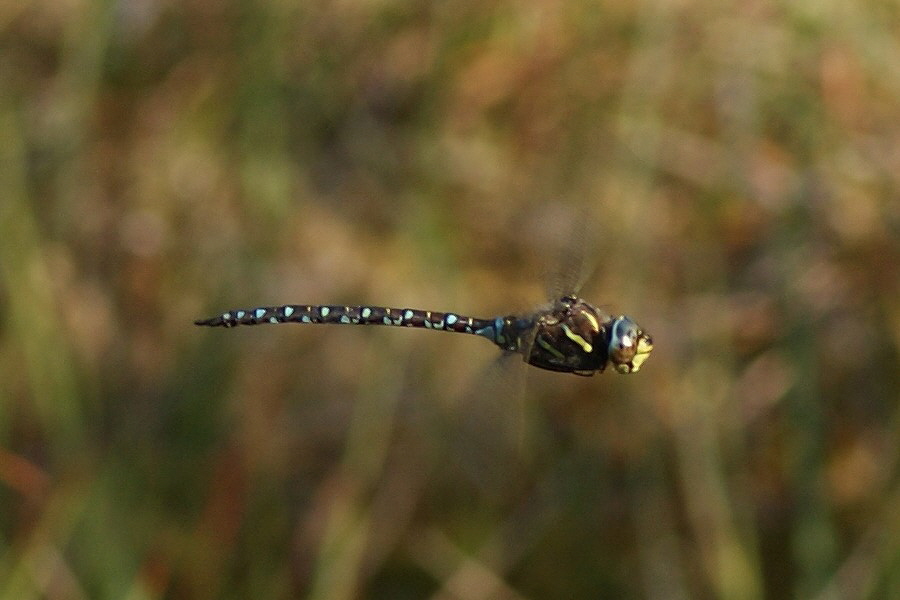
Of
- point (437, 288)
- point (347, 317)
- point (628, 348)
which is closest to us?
point (628, 348)

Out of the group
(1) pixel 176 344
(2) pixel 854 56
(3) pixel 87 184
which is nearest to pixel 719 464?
(2) pixel 854 56

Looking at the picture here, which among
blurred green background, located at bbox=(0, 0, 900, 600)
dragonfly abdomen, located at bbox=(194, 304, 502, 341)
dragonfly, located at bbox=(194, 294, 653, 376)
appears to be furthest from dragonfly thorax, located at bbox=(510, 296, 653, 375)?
blurred green background, located at bbox=(0, 0, 900, 600)

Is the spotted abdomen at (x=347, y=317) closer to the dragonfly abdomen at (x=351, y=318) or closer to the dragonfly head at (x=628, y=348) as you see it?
the dragonfly abdomen at (x=351, y=318)

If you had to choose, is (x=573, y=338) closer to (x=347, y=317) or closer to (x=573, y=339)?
(x=573, y=339)

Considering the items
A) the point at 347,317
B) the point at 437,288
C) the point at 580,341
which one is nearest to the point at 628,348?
the point at 580,341

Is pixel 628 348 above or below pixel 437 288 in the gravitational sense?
below

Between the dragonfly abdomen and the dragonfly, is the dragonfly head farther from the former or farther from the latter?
the dragonfly abdomen

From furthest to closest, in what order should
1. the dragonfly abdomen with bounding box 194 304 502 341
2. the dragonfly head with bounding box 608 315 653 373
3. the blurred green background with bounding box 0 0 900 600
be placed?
the blurred green background with bounding box 0 0 900 600, the dragonfly abdomen with bounding box 194 304 502 341, the dragonfly head with bounding box 608 315 653 373

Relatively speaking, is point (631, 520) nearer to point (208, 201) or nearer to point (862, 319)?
point (862, 319)
